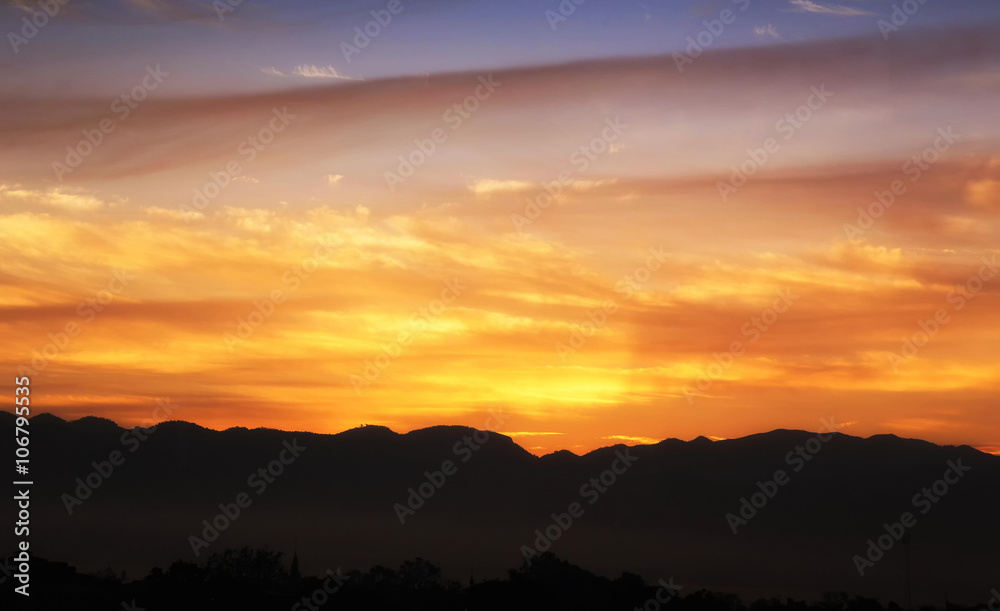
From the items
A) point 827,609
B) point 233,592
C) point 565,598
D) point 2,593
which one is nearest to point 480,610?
point 565,598

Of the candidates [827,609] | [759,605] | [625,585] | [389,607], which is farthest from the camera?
[759,605]

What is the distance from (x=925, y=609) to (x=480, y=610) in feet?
262

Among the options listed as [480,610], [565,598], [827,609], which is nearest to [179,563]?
[480,610]

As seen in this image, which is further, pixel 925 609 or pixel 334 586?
pixel 925 609

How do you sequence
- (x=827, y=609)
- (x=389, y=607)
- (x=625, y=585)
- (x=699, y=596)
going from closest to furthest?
1. (x=389, y=607)
2. (x=699, y=596)
3. (x=625, y=585)
4. (x=827, y=609)

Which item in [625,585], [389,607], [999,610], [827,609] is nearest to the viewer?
[389,607]

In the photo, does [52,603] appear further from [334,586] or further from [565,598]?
[565,598]

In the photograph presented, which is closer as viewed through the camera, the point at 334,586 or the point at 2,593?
the point at 2,593

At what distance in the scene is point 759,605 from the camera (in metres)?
175

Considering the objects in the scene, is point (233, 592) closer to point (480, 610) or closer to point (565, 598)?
point (480, 610)

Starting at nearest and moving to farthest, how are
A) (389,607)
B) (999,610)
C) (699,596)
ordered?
(389,607) → (699,596) → (999,610)

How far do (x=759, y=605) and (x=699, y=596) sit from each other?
180 feet

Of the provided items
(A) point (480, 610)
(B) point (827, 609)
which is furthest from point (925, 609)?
A: (A) point (480, 610)

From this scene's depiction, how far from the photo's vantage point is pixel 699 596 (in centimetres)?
12719
